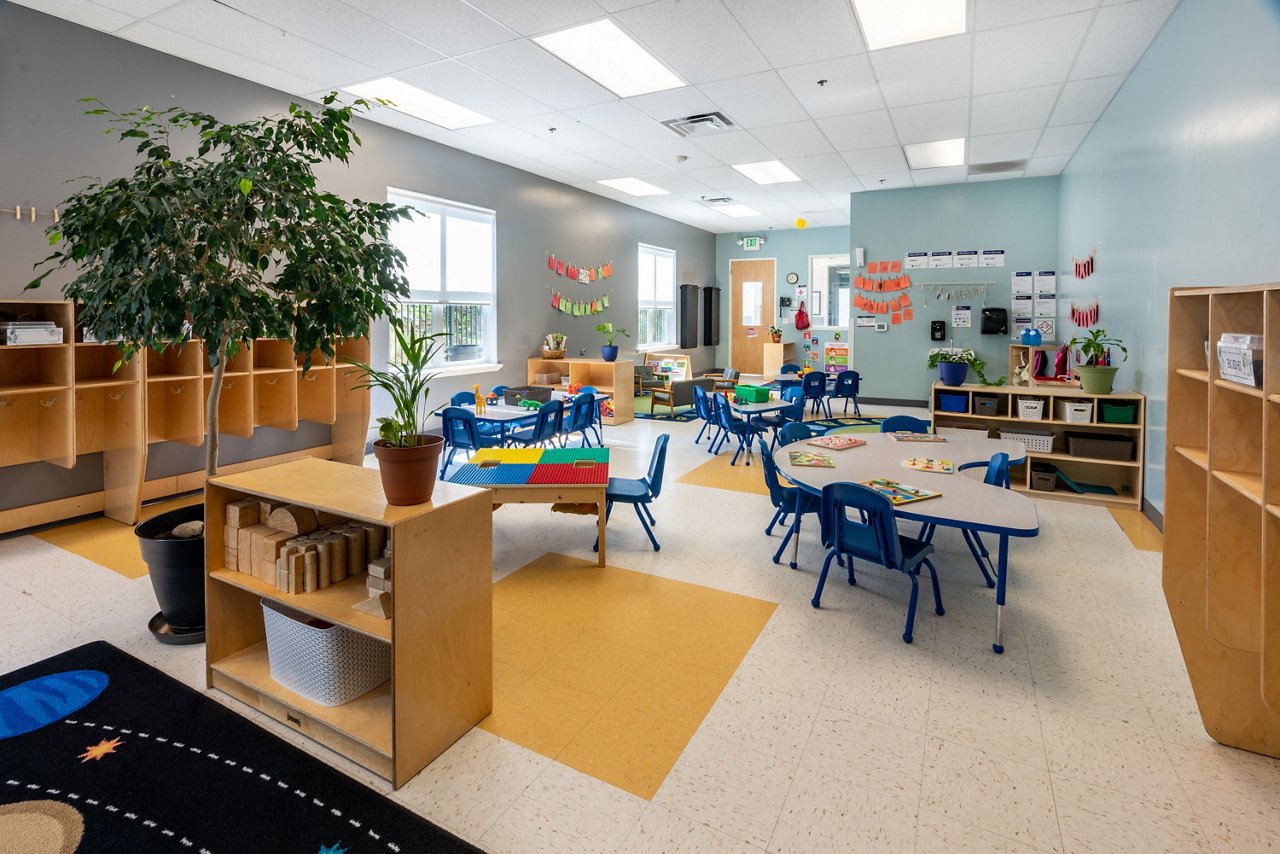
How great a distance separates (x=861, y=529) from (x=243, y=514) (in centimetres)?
278

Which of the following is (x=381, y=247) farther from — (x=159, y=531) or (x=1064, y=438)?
(x=1064, y=438)

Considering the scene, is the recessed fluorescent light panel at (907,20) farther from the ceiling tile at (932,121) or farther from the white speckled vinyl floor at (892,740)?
the white speckled vinyl floor at (892,740)

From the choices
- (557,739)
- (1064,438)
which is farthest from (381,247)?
(1064,438)

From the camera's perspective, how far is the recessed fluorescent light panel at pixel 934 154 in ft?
24.3

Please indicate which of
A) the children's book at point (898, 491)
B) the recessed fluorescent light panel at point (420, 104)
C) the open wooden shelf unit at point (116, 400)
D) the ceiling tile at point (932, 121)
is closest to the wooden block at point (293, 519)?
the open wooden shelf unit at point (116, 400)

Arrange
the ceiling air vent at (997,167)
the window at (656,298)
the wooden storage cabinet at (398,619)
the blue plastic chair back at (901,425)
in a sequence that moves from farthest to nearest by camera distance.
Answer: the window at (656,298) → the ceiling air vent at (997,167) → the blue plastic chair back at (901,425) → the wooden storage cabinet at (398,619)

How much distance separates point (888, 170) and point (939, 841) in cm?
842

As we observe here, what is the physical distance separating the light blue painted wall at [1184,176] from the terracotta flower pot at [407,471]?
11.9 ft

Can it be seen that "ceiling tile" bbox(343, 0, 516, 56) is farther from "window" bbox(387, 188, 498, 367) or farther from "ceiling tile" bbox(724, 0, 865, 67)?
"window" bbox(387, 188, 498, 367)

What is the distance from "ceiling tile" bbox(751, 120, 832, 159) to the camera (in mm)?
6820

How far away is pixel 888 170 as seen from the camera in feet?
28.2

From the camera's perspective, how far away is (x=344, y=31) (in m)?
4.57

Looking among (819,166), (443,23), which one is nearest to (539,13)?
(443,23)

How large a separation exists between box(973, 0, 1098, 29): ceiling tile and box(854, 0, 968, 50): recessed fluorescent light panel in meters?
0.12
